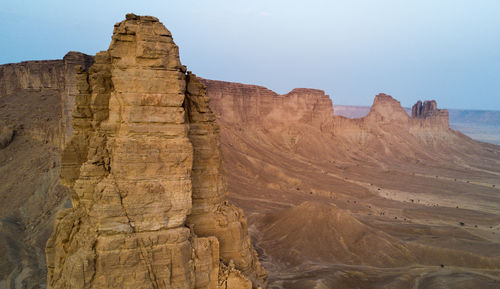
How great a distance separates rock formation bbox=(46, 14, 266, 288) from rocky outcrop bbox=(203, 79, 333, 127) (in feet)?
177

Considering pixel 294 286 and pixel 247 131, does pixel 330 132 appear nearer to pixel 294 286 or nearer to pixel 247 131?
pixel 247 131

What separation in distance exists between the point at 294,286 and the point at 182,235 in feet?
34.1

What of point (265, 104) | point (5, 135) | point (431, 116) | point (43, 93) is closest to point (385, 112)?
point (431, 116)

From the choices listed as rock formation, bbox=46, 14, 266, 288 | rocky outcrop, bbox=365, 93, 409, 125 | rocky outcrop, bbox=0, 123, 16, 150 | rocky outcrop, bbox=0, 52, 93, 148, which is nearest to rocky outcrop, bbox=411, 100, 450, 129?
rocky outcrop, bbox=365, 93, 409, 125

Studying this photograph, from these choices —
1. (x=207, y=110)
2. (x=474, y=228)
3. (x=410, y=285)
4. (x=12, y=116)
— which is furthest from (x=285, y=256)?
(x=12, y=116)

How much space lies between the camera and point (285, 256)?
26.6m

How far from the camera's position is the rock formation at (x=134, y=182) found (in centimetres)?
987

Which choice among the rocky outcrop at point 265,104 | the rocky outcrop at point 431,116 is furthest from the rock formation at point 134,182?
the rocky outcrop at point 431,116

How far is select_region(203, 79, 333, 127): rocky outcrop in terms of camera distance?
6712 centimetres

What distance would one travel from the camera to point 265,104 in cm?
7381

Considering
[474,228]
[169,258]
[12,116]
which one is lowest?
[474,228]

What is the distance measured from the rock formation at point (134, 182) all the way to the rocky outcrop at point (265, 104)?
54.1 m

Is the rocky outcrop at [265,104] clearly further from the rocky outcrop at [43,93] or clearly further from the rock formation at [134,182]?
the rock formation at [134,182]

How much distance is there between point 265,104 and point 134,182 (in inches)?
2547
